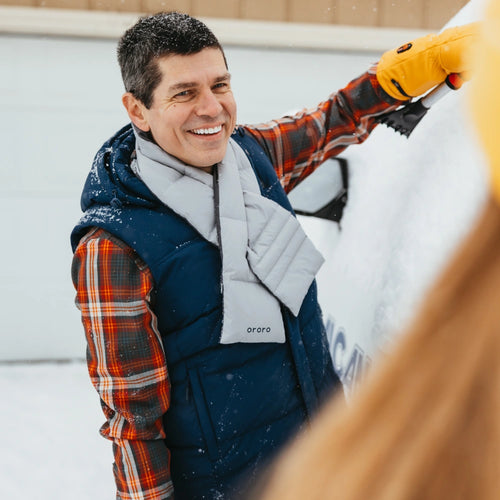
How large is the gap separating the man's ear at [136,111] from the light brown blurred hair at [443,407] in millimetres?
1233

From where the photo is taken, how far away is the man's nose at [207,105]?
1434 millimetres

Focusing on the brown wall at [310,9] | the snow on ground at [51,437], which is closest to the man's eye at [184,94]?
the snow on ground at [51,437]

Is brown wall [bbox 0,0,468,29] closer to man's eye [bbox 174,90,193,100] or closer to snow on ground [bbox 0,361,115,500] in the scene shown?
snow on ground [bbox 0,361,115,500]

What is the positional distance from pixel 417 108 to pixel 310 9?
276 cm

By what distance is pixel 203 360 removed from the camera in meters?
1.43

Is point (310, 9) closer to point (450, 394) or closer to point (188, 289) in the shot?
point (188, 289)

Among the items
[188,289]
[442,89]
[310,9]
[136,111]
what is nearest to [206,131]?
[136,111]

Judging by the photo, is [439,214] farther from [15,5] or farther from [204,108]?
[15,5]

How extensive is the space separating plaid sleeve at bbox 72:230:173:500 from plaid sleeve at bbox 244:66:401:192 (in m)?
0.59

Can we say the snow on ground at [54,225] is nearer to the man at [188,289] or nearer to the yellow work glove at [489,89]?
the man at [188,289]

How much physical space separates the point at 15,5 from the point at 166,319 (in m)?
3.38

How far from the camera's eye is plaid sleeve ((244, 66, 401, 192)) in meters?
1.75

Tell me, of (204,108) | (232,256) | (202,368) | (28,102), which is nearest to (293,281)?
(232,256)

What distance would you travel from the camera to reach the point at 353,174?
1868 millimetres
